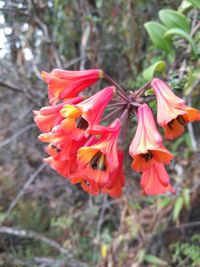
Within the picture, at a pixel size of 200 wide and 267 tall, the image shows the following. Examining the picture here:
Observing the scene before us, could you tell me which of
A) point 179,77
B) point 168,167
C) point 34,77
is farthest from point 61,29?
point 179,77

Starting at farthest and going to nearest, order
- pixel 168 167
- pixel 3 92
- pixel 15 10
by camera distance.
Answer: pixel 3 92, pixel 168 167, pixel 15 10

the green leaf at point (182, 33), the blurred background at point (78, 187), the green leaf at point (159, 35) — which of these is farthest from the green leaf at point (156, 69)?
the blurred background at point (78, 187)

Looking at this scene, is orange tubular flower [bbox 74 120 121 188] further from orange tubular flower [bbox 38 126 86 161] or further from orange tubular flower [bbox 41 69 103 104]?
orange tubular flower [bbox 41 69 103 104]

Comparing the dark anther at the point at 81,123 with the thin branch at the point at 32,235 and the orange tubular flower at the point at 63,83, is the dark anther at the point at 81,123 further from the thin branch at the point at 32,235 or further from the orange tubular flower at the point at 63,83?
the thin branch at the point at 32,235

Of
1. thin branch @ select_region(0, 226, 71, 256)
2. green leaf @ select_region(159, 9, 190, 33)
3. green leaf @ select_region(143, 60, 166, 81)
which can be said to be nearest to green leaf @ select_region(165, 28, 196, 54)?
green leaf @ select_region(159, 9, 190, 33)

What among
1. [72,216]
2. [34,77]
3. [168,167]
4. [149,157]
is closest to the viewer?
[149,157]

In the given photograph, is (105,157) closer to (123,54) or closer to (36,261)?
(123,54)

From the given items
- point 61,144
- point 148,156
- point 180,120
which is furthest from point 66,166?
point 180,120
